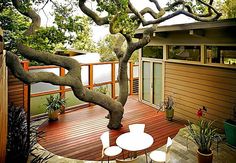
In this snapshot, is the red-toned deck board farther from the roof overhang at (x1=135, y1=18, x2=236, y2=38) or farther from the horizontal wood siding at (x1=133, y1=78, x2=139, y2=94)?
the roof overhang at (x1=135, y1=18, x2=236, y2=38)

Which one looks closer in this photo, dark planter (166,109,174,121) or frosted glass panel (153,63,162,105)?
dark planter (166,109,174,121)

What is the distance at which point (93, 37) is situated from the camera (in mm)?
16750

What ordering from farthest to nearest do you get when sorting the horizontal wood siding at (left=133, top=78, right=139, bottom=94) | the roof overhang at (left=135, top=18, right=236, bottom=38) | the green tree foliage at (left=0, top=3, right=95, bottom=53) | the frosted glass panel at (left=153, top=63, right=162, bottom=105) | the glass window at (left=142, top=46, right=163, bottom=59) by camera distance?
the horizontal wood siding at (left=133, top=78, right=139, bottom=94), the frosted glass panel at (left=153, top=63, right=162, bottom=105), the glass window at (left=142, top=46, right=163, bottom=59), the roof overhang at (left=135, top=18, right=236, bottom=38), the green tree foliage at (left=0, top=3, right=95, bottom=53)

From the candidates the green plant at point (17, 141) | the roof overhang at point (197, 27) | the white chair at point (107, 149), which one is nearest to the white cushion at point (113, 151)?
the white chair at point (107, 149)

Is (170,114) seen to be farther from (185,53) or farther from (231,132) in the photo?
(231,132)

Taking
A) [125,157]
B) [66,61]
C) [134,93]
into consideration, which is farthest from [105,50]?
[125,157]

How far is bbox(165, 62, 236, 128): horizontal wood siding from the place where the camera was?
21.5ft

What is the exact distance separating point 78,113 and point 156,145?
3761 millimetres

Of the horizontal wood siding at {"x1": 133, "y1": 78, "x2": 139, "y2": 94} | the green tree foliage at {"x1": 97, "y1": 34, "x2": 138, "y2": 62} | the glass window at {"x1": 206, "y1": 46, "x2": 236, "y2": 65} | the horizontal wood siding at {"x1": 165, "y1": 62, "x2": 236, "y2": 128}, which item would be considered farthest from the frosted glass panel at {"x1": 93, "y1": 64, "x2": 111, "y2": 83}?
the glass window at {"x1": 206, "y1": 46, "x2": 236, "y2": 65}

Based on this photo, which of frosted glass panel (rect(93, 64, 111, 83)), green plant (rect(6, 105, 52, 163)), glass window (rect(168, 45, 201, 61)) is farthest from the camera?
frosted glass panel (rect(93, 64, 111, 83))

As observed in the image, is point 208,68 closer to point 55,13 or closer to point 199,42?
point 199,42

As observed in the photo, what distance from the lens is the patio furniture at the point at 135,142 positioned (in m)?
4.52

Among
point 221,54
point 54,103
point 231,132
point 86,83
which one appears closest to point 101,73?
point 86,83

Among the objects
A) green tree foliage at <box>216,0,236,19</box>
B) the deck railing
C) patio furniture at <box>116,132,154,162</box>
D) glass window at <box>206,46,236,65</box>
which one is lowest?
patio furniture at <box>116,132,154,162</box>
